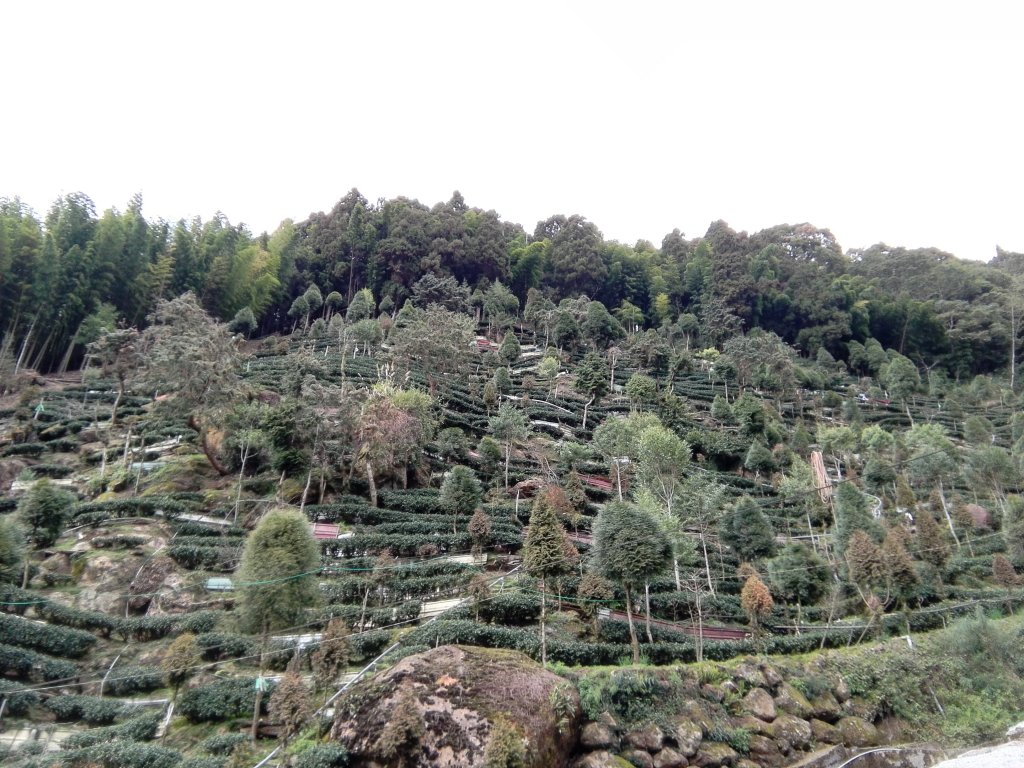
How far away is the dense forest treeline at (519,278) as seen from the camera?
43000mm

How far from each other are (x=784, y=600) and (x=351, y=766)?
15.9 metres

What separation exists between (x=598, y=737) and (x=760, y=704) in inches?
159

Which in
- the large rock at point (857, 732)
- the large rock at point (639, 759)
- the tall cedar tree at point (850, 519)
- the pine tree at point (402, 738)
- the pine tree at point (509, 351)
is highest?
the pine tree at point (509, 351)

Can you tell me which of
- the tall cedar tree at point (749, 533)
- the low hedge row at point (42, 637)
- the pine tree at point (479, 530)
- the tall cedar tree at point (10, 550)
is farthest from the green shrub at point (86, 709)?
the tall cedar tree at point (749, 533)

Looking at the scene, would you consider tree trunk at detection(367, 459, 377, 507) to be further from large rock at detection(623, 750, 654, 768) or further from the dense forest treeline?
the dense forest treeline

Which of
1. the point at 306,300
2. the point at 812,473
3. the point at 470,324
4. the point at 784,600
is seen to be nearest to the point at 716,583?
the point at 784,600

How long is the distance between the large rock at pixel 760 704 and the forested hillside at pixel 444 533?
62 mm

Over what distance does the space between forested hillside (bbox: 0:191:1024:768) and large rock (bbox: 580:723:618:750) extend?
0.07 meters

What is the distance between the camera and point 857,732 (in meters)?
13.5

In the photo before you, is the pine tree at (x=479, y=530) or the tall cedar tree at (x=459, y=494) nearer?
the pine tree at (x=479, y=530)

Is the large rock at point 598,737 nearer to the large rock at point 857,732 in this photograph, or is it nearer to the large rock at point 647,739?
the large rock at point 647,739

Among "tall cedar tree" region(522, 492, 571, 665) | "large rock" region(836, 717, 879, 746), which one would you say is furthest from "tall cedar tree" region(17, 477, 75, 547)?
"large rock" region(836, 717, 879, 746)

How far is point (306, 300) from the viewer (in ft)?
183

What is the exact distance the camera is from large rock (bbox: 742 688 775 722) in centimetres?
1334
